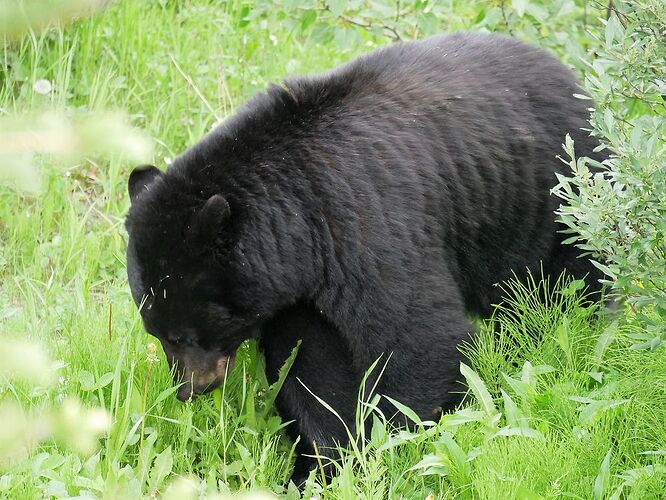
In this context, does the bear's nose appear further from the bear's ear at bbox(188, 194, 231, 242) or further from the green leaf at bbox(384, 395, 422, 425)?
the green leaf at bbox(384, 395, 422, 425)

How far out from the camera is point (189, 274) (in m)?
3.44

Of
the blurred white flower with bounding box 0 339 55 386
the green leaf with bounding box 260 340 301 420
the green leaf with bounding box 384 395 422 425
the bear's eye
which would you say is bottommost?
the green leaf with bounding box 260 340 301 420

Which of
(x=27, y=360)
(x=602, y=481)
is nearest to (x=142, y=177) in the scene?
(x=602, y=481)

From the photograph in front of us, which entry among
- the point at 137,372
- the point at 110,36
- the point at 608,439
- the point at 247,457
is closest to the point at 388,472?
the point at 247,457

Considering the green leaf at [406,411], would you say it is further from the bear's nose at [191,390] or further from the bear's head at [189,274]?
the bear's nose at [191,390]

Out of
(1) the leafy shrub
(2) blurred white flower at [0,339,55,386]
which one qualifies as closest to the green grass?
(1) the leafy shrub

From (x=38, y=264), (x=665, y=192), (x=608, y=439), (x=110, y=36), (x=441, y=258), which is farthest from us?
(x=110, y=36)

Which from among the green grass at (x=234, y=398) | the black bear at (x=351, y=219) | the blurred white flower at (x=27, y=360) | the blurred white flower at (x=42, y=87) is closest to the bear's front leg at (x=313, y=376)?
the black bear at (x=351, y=219)

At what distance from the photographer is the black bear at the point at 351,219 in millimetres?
3447

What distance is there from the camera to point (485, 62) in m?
3.96

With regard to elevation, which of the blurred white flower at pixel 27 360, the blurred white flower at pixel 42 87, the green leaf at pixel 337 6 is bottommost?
the blurred white flower at pixel 42 87

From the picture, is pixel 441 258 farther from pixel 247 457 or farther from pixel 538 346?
pixel 247 457

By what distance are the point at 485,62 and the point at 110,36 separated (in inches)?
115

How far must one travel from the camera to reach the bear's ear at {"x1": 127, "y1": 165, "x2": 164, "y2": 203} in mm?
3660
